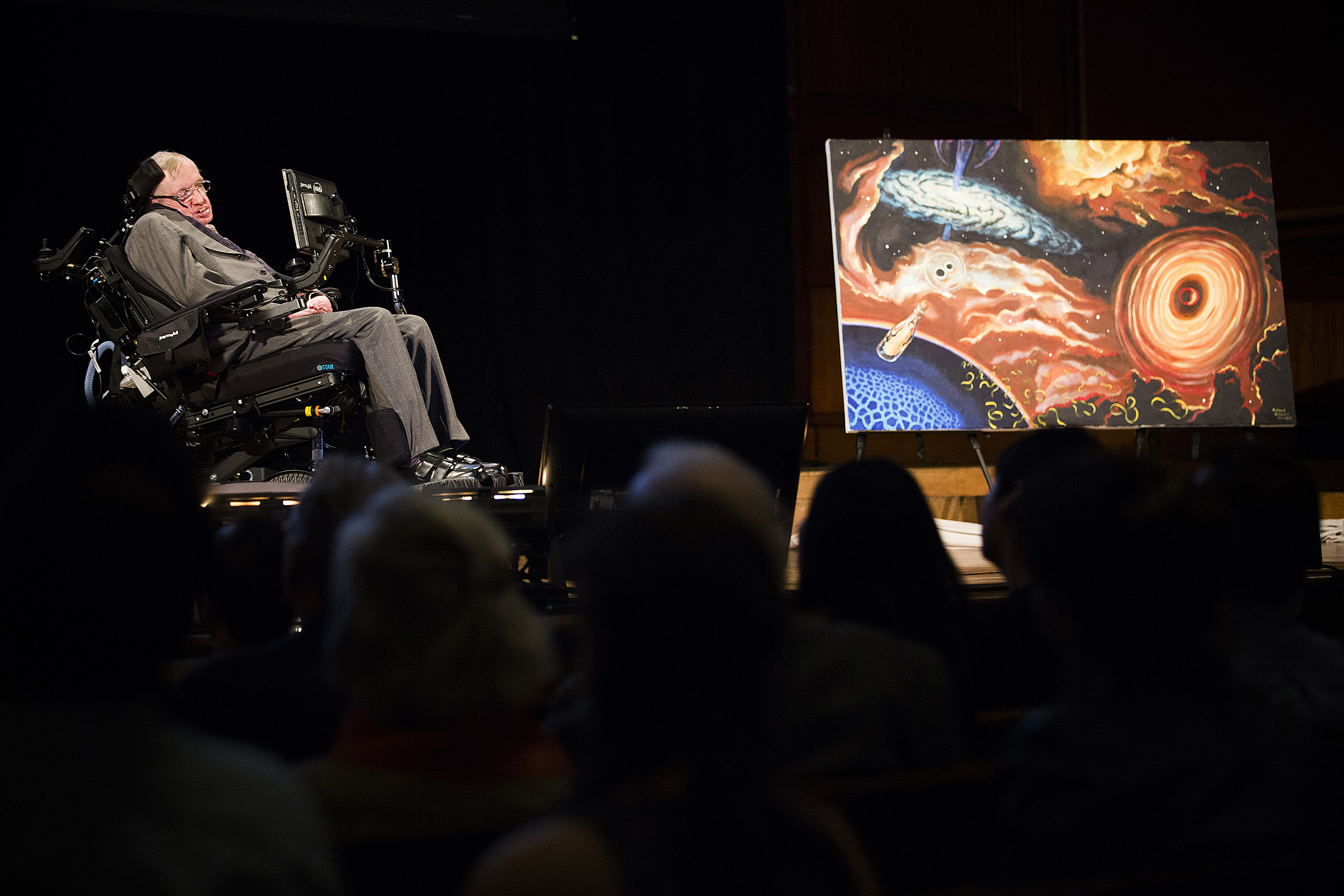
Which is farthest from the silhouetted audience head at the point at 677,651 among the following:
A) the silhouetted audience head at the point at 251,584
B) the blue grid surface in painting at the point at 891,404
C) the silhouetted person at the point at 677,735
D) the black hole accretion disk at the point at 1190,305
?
the black hole accretion disk at the point at 1190,305

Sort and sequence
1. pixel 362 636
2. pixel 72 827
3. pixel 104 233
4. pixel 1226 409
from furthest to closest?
pixel 104 233 < pixel 1226 409 < pixel 362 636 < pixel 72 827

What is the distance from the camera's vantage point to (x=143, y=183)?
312 centimetres

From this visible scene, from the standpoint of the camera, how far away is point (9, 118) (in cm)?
376

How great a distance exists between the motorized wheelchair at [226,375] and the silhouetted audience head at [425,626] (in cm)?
182

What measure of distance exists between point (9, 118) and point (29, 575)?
3.78m

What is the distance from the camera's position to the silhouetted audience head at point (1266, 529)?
1.22 metres

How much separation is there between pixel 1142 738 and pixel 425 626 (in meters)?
0.57

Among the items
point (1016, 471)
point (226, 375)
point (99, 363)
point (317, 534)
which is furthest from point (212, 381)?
point (1016, 471)

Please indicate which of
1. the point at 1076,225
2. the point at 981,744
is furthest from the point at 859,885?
the point at 1076,225

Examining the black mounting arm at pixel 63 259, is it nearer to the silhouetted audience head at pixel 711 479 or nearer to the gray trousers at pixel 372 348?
the gray trousers at pixel 372 348

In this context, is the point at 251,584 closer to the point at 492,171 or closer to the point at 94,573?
the point at 94,573

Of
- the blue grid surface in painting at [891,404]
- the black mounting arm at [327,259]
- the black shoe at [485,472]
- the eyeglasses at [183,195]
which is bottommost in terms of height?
the black shoe at [485,472]

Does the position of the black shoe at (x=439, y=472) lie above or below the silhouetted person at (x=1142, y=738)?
above

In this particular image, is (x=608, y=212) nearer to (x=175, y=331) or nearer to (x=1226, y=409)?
(x=175, y=331)
